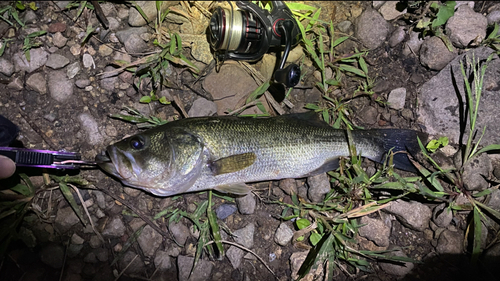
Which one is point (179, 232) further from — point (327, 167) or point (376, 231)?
point (376, 231)

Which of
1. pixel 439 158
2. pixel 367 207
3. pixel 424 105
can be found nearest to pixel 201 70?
pixel 367 207

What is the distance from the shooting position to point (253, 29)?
11.0ft

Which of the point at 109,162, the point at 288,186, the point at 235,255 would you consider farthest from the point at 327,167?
the point at 109,162

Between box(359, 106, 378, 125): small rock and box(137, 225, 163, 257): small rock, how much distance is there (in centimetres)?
294

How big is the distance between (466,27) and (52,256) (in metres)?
5.64

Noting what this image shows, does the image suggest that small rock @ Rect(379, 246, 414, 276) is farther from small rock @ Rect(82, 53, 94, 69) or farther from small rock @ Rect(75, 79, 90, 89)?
small rock @ Rect(82, 53, 94, 69)

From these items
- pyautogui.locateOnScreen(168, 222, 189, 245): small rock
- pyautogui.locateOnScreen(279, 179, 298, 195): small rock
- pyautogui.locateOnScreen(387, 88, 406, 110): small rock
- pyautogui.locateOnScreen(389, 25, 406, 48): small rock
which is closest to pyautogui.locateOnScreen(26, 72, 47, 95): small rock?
pyautogui.locateOnScreen(168, 222, 189, 245): small rock

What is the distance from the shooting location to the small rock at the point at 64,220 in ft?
10.4

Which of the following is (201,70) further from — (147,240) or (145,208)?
(147,240)

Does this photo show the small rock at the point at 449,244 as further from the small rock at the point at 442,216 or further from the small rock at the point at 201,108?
the small rock at the point at 201,108

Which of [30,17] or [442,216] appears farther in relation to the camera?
[30,17]

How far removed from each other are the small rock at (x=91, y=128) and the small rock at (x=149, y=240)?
1166 mm

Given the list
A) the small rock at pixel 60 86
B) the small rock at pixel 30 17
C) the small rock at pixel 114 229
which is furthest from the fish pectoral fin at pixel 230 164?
the small rock at pixel 30 17

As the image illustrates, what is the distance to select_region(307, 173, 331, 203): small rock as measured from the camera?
11.2ft
